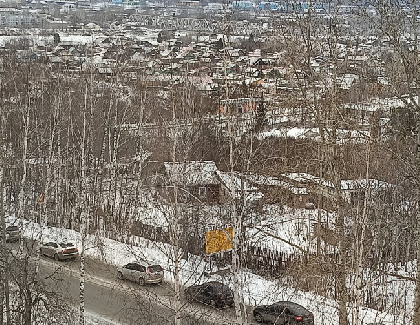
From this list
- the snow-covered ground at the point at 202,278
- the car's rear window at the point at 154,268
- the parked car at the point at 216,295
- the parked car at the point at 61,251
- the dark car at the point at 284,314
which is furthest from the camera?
the parked car at the point at 61,251

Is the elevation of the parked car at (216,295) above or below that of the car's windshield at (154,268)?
above

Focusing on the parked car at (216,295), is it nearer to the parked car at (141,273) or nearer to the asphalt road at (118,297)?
the asphalt road at (118,297)

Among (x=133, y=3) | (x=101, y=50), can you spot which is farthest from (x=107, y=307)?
(x=133, y=3)

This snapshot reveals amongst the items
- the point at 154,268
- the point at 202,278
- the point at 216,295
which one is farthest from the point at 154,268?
the point at 216,295

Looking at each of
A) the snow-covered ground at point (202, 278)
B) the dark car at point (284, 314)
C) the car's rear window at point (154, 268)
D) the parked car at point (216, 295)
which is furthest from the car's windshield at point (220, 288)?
the car's rear window at point (154, 268)

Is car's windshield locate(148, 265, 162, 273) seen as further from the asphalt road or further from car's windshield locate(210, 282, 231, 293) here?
car's windshield locate(210, 282, 231, 293)

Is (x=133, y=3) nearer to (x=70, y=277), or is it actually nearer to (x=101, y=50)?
(x=101, y=50)
